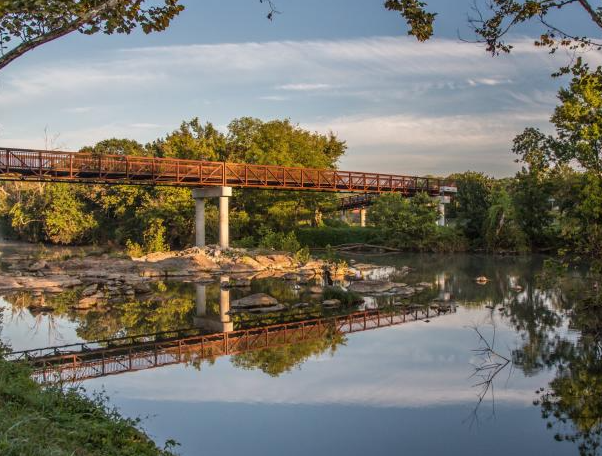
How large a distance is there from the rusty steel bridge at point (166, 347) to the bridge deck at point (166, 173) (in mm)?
17908

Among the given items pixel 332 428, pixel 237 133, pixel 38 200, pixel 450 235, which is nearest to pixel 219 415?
pixel 332 428

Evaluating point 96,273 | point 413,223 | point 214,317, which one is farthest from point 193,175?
point 214,317

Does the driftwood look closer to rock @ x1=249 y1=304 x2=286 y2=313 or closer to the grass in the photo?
rock @ x1=249 y1=304 x2=286 y2=313

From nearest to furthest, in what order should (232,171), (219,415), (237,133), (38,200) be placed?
(219,415) → (232,171) → (237,133) → (38,200)

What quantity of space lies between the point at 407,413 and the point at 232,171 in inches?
1068

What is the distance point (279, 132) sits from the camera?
148 feet

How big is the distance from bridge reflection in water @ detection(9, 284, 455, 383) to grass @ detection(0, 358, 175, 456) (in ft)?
7.08

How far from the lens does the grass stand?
4520 millimetres

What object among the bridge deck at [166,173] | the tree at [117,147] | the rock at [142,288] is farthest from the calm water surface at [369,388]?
the tree at [117,147]

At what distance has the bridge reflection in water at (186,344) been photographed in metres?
10.9

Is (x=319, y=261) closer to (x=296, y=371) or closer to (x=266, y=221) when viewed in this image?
(x=266, y=221)

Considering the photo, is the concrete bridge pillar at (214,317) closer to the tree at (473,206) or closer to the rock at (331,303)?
the rock at (331,303)

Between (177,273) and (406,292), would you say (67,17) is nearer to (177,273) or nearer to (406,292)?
(406,292)

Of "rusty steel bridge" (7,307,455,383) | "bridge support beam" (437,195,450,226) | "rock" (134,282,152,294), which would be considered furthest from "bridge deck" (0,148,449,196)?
"rusty steel bridge" (7,307,455,383)
